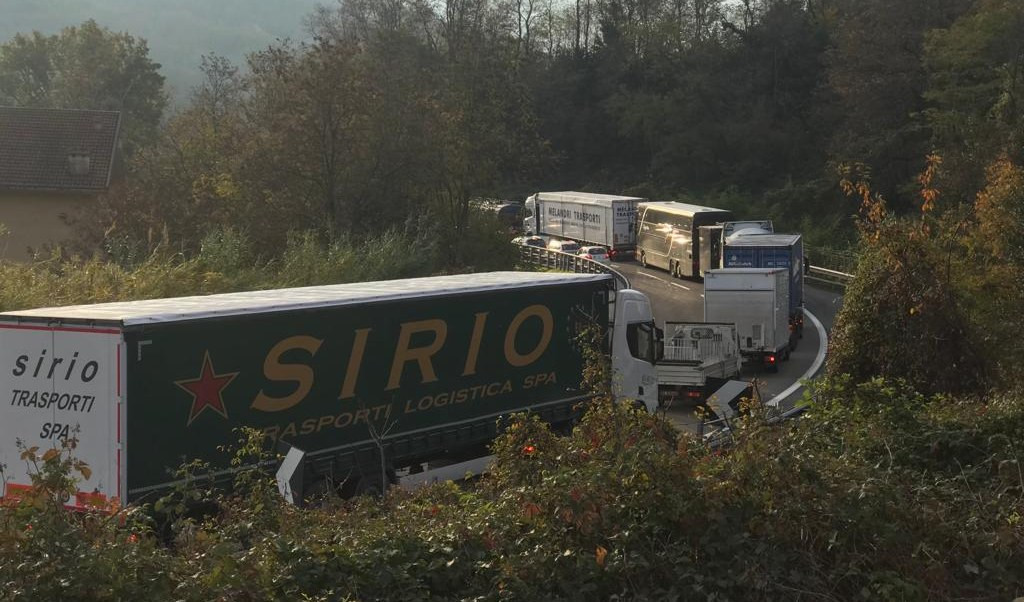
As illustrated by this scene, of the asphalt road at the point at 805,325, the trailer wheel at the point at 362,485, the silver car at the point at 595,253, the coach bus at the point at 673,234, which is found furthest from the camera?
the silver car at the point at 595,253

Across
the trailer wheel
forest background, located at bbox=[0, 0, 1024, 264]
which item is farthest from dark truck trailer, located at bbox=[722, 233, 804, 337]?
the trailer wheel

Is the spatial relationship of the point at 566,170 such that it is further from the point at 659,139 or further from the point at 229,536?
the point at 229,536

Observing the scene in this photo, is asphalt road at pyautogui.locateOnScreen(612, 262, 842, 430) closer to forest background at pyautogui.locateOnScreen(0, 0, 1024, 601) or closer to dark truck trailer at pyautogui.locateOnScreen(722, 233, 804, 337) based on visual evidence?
dark truck trailer at pyautogui.locateOnScreen(722, 233, 804, 337)

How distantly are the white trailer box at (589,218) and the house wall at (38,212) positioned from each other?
26053 mm

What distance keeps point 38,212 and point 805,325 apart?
3232 centimetres

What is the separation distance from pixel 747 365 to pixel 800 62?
5787 centimetres

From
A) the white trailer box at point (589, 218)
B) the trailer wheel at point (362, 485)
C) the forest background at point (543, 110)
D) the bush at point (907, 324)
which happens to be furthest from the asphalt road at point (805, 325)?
the trailer wheel at point (362, 485)

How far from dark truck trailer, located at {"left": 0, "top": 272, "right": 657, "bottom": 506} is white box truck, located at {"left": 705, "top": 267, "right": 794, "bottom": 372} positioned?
1367cm

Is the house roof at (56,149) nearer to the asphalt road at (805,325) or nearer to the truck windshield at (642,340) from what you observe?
the asphalt road at (805,325)

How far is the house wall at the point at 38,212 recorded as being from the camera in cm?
4847

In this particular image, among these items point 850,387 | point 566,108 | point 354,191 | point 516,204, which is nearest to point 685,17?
point 566,108

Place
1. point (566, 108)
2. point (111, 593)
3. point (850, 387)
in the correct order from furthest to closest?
point (566, 108)
point (850, 387)
point (111, 593)

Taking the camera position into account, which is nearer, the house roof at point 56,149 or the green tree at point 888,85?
the house roof at point 56,149

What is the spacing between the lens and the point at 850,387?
15.5 m
